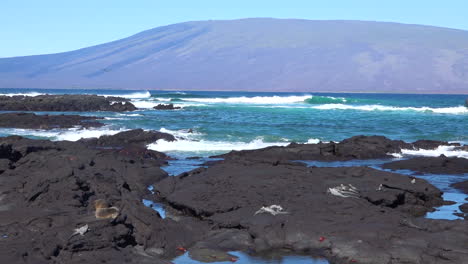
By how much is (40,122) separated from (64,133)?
192 inches

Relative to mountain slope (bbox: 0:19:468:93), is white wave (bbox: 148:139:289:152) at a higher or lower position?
lower

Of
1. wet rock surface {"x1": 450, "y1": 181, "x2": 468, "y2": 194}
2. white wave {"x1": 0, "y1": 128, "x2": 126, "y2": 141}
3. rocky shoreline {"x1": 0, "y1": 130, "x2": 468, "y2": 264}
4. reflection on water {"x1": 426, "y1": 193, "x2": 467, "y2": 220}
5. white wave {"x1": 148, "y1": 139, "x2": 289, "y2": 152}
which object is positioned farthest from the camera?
white wave {"x1": 0, "y1": 128, "x2": 126, "y2": 141}

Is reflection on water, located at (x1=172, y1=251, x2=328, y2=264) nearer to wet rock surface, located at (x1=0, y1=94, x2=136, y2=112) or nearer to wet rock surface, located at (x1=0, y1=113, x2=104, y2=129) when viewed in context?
wet rock surface, located at (x1=0, y1=113, x2=104, y2=129)

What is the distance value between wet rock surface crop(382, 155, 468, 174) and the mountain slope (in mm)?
128319

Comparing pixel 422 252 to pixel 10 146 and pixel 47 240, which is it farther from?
pixel 10 146

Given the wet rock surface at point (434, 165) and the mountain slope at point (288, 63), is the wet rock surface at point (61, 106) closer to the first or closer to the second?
the wet rock surface at point (434, 165)

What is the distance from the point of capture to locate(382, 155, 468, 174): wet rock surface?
16.0 m

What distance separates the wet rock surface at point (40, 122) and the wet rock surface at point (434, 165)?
1747cm

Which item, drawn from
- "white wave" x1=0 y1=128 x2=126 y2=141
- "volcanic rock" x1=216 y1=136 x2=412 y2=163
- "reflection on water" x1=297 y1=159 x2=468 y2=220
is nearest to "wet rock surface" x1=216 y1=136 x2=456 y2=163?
"volcanic rock" x1=216 y1=136 x2=412 y2=163

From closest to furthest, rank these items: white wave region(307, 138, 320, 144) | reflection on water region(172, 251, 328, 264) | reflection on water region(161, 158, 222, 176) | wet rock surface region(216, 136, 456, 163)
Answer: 1. reflection on water region(172, 251, 328, 264)
2. reflection on water region(161, 158, 222, 176)
3. wet rock surface region(216, 136, 456, 163)
4. white wave region(307, 138, 320, 144)

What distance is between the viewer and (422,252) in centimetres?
813

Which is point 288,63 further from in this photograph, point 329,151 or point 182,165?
point 182,165

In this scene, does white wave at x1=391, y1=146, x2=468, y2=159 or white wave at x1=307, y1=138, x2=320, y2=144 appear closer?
white wave at x1=391, y1=146, x2=468, y2=159

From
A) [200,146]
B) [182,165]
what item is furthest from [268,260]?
[200,146]
